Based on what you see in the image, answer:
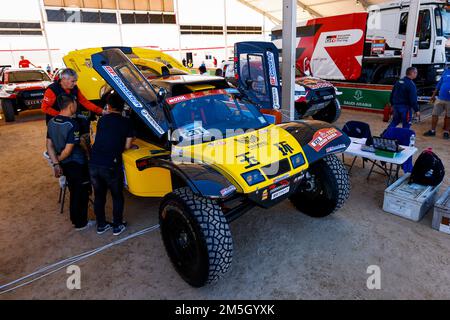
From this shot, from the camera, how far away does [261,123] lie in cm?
349

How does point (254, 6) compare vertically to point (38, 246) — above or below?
above

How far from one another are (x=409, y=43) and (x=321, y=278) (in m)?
7.78

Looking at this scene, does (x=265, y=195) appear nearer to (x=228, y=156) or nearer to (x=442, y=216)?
(x=228, y=156)

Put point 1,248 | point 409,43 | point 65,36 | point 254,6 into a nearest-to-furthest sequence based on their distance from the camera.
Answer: point 1,248 → point 409,43 → point 65,36 → point 254,6

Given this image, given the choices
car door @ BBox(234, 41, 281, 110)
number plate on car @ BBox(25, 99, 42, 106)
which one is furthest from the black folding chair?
number plate on car @ BBox(25, 99, 42, 106)

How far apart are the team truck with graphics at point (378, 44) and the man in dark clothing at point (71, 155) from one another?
6915 mm

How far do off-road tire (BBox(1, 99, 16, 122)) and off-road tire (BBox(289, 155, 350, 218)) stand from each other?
399 inches

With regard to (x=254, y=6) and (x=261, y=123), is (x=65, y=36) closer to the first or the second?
(x=254, y=6)

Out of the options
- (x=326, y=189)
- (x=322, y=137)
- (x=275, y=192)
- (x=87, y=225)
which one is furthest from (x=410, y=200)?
(x=87, y=225)
